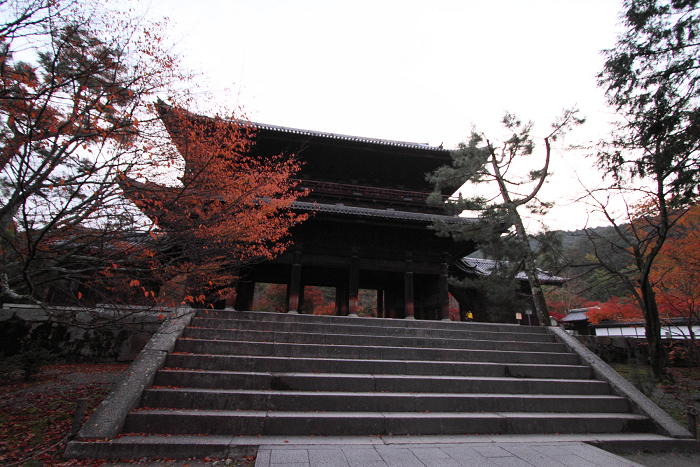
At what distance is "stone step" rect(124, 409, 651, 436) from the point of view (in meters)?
3.60

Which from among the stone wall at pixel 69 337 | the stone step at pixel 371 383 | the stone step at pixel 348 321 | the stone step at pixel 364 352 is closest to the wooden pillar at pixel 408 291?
the stone step at pixel 348 321

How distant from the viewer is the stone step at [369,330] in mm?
6016

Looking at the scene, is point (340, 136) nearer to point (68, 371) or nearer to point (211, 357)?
point (211, 357)

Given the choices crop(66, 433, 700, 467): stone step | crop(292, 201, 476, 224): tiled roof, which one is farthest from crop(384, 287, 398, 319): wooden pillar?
crop(66, 433, 700, 467): stone step

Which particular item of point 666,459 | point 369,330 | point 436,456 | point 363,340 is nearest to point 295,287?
point 369,330

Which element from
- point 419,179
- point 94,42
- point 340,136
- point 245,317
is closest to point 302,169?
point 340,136

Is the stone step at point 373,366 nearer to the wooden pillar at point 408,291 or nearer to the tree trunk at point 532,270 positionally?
the tree trunk at point 532,270

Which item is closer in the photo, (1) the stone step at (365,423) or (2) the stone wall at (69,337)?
(1) the stone step at (365,423)

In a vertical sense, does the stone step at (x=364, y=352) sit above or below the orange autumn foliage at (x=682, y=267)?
below

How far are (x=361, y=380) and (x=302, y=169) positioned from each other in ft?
30.7

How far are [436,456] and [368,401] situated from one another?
1.14 m

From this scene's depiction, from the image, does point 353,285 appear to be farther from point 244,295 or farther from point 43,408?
point 43,408

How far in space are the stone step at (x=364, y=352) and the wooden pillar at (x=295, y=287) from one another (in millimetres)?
4747

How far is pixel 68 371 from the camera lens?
22.6 feet
